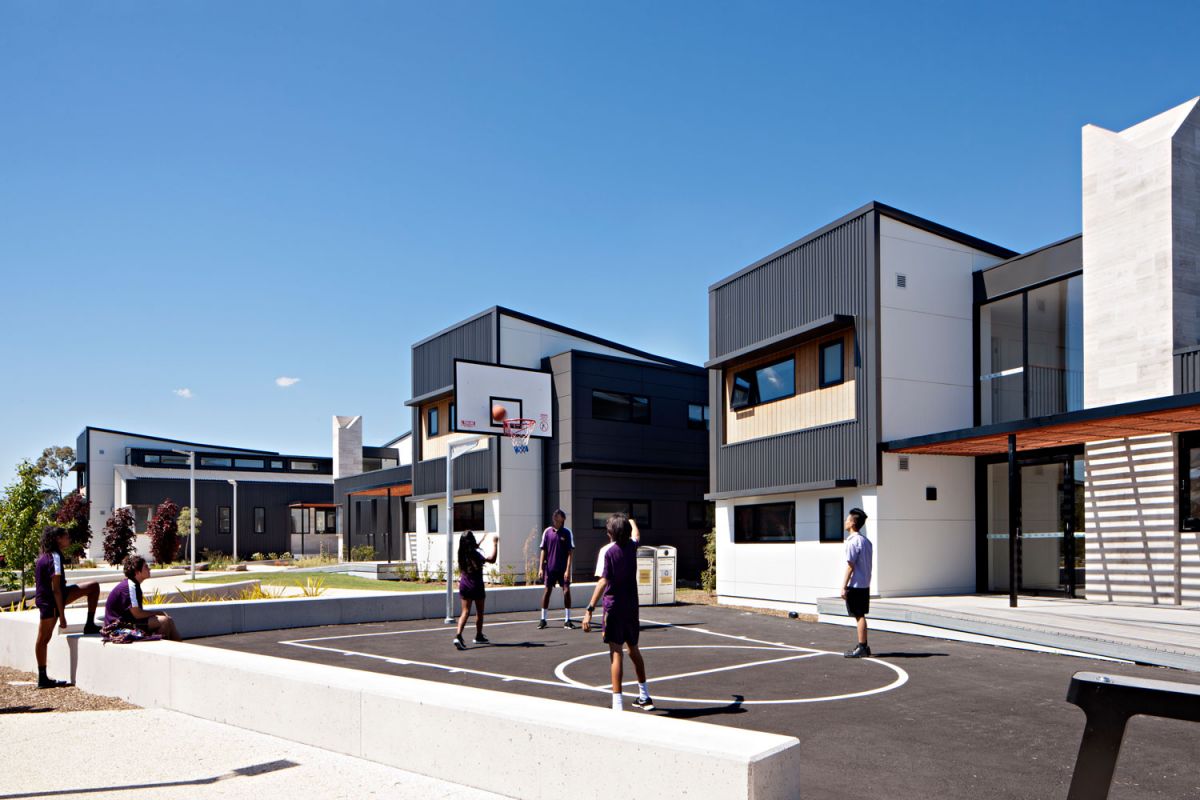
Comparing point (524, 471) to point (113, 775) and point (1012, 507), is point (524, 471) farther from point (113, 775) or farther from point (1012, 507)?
point (113, 775)

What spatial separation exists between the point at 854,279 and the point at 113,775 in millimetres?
15417

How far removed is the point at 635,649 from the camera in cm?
843

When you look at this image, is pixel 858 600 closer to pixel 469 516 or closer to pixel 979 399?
Result: pixel 979 399

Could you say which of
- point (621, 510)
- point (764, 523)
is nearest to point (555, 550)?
point (764, 523)

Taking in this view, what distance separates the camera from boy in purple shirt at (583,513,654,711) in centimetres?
830

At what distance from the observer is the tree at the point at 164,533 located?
4347cm

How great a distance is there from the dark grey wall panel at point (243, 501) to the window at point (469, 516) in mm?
27448

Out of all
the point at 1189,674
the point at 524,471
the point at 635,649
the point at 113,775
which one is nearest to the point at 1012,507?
the point at 1189,674

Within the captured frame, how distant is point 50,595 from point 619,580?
22.7ft

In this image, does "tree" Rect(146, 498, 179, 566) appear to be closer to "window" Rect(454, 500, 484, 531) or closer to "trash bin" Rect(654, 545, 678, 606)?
"window" Rect(454, 500, 484, 531)

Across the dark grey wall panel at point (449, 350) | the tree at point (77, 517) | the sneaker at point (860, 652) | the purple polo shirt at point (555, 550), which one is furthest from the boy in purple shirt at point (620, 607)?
the tree at point (77, 517)

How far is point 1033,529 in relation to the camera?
62.2 ft

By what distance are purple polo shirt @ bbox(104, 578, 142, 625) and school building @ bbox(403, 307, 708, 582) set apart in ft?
53.0

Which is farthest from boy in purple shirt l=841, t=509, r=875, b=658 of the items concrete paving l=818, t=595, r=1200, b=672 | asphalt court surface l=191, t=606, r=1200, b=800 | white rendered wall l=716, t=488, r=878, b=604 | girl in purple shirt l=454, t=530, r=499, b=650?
white rendered wall l=716, t=488, r=878, b=604
